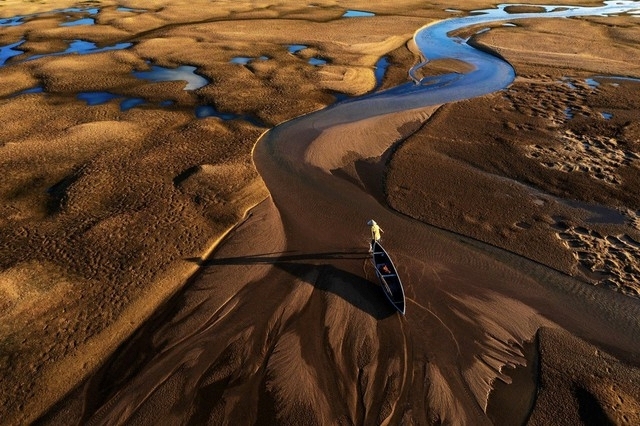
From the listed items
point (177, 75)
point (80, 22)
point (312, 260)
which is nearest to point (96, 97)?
point (177, 75)

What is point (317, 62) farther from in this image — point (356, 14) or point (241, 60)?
point (356, 14)

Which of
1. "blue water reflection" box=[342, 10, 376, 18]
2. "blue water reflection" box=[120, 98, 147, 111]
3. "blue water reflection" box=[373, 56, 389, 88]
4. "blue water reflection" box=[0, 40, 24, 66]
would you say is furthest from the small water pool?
"blue water reflection" box=[0, 40, 24, 66]

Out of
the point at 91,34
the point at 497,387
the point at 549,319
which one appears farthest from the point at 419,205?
the point at 91,34

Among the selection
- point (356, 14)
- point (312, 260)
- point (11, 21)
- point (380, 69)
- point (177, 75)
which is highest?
point (356, 14)

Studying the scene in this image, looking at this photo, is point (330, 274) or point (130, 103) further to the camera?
point (130, 103)

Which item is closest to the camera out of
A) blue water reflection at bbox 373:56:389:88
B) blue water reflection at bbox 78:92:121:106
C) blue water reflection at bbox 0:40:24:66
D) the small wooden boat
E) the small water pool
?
the small wooden boat

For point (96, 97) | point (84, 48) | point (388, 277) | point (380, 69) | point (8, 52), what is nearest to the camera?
point (388, 277)

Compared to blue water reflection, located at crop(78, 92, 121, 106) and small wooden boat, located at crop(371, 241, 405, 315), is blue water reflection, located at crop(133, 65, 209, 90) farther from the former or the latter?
small wooden boat, located at crop(371, 241, 405, 315)

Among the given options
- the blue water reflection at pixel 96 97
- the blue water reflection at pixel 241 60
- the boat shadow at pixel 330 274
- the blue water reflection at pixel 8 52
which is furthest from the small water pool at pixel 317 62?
the blue water reflection at pixel 8 52
